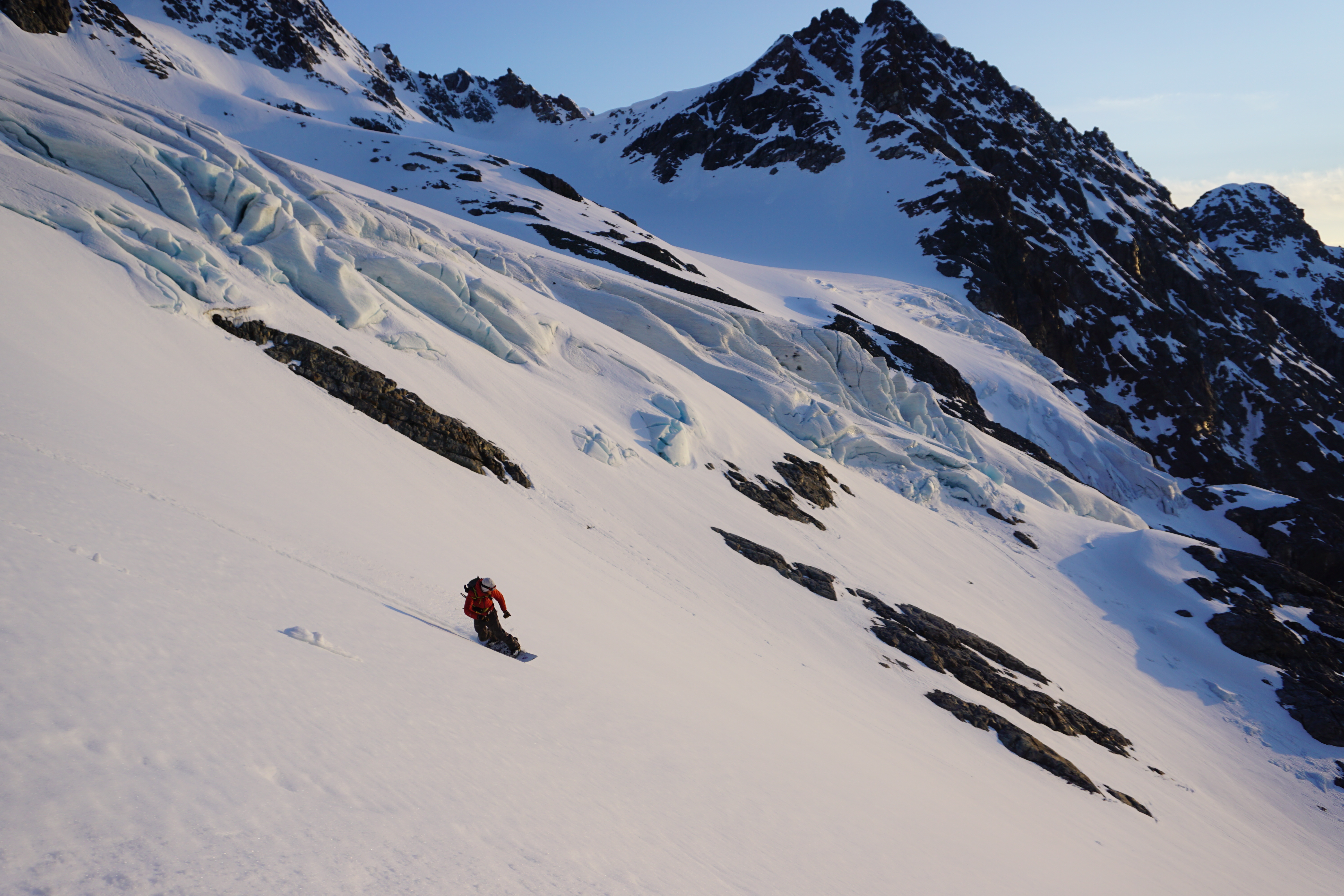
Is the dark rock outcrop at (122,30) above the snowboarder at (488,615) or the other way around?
above

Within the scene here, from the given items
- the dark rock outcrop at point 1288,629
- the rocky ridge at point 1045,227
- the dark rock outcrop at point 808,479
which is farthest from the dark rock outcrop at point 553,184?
the dark rock outcrop at point 1288,629

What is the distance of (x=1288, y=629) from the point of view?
32.4 m

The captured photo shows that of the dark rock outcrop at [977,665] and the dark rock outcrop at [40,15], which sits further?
the dark rock outcrop at [40,15]

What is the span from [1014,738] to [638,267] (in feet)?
132

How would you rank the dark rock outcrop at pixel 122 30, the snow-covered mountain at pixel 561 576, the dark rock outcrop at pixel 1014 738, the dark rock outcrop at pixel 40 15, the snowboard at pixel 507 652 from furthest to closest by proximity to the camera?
1. the dark rock outcrop at pixel 122 30
2. the dark rock outcrop at pixel 40 15
3. the dark rock outcrop at pixel 1014 738
4. the snowboard at pixel 507 652
5. the snow-covered mountain at pixel 561 576

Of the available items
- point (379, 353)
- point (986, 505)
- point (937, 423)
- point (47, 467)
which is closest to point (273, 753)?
point (47, 467)

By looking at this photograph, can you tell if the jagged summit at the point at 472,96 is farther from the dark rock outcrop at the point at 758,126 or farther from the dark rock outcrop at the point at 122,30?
the dark rock outcrop at the point at 122,30

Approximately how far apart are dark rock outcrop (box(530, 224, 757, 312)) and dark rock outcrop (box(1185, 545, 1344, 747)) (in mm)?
31311

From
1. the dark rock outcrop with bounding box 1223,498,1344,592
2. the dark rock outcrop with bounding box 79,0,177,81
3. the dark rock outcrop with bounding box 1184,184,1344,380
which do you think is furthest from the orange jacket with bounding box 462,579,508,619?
the dark rock outcrop with bounding box 1184,184,1344,380

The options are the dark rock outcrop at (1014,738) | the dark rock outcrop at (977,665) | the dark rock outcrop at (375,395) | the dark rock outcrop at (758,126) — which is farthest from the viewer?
the dark rock outcrop at (758,126)

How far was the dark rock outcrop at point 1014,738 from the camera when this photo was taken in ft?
59.2

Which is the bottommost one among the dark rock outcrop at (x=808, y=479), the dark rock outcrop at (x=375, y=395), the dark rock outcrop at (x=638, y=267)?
A: the dark rock outcrop at (x=375, y=395)

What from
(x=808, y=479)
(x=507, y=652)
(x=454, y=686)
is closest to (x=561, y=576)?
(x=507, y=652)

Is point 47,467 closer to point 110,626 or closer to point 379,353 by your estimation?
point 110,626
